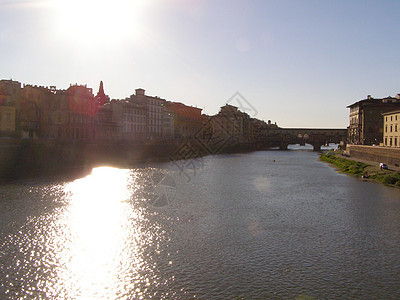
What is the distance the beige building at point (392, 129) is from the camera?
67.6 m

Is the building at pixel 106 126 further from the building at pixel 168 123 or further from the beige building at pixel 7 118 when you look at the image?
the building at pixel 168 123

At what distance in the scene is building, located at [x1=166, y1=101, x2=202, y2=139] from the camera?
13148 cm

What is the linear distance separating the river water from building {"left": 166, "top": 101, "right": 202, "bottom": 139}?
9468 cm

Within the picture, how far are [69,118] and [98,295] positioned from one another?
71622 mm

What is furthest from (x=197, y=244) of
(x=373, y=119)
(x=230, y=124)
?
(x=230, y=124)

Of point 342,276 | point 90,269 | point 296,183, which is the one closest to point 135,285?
point 90,269

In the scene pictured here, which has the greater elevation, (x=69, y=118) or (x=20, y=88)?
(x=20, y=88)

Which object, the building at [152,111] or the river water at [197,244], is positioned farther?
the building at [152,111]

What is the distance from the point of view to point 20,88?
7731cm

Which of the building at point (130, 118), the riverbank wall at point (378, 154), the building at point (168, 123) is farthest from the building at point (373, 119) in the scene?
the building at point (130, 118)

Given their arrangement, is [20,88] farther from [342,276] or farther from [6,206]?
[342,276]

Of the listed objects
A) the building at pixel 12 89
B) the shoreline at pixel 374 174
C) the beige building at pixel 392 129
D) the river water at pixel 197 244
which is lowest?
the river water at pixel 197 244

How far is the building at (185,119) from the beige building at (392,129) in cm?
7058

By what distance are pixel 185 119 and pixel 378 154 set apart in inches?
3323
